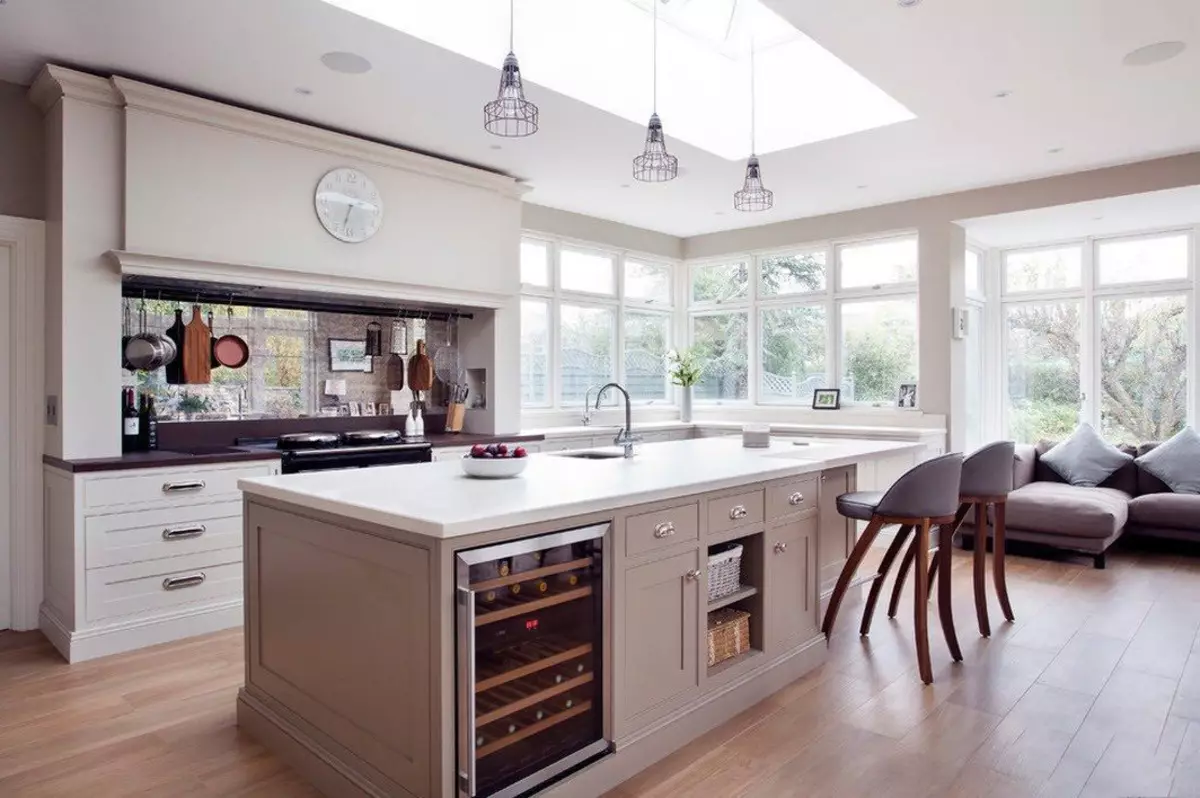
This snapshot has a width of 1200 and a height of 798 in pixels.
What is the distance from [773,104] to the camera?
16.0 ft

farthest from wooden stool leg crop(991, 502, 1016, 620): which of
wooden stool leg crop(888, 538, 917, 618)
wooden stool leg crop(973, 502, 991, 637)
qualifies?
wooden stool leg crop(888, 538, 917, 618)

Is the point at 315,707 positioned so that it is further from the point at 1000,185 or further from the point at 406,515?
the point at 1000,185

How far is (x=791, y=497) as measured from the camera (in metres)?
3.15

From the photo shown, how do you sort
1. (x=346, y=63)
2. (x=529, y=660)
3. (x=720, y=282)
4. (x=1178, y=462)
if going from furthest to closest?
(x=720, y=282) → (x=1178, y=462) → (x=346, y=63) → (x=529, y=660)

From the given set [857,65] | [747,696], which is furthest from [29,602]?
[857,65]

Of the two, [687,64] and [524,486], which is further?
[687,64]

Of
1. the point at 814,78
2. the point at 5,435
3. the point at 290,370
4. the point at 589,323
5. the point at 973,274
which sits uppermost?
the point at 814,78

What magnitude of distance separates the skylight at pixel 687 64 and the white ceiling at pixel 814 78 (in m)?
0.08

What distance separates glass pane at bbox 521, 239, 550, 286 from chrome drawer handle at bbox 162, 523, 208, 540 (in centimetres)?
330

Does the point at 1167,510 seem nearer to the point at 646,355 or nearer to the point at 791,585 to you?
the point at 791,585

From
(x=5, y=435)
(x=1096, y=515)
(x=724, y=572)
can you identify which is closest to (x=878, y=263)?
(x=1096, y=515)

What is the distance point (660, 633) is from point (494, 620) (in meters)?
0.69

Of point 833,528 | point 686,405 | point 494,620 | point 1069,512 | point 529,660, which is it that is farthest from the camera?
point 686,405

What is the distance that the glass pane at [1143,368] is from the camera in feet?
20.3
